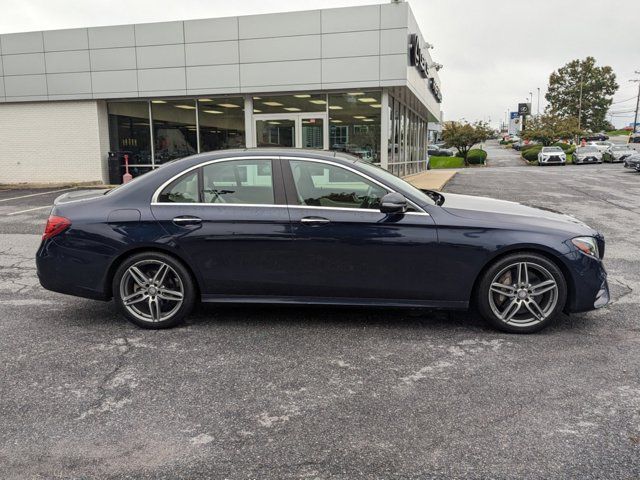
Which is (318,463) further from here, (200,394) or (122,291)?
(122,291)

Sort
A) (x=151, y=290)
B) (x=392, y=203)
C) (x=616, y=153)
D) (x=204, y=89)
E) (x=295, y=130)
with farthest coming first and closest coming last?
1. (x=616, y=153)
2. (x=204, y=89)
3. (x=295, y=130)
4. (x=151, y=290)
5. (x=392, y=203)

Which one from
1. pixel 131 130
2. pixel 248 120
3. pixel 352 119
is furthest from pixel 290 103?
pixel 131 130

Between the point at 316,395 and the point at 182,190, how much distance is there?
233cm

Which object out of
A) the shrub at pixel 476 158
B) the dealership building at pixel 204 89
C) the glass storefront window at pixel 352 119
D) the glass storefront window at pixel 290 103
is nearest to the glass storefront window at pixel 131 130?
the dealership building at pixel 204 89

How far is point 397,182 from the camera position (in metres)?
5.04

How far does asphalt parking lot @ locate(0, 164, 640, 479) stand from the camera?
2.90 m

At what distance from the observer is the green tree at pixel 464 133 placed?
51.2 metres

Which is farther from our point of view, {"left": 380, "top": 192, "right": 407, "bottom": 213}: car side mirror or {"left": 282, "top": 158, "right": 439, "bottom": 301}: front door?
{"left": 282, "top": 158, "right": 439, "bottom": 301}: front door

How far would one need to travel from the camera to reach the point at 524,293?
15.4ft

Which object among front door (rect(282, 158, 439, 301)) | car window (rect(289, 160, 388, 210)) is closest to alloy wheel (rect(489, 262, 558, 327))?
front door (rect(282, 158, 439, 301))

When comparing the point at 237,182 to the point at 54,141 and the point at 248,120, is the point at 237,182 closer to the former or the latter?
the point at 248,120

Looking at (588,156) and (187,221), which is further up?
(588,156)

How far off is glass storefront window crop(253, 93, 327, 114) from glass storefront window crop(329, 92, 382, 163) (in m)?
0.41

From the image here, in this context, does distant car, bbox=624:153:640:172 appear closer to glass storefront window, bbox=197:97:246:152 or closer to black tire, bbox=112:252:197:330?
glass storefront window, bbox=197:97:246:152
